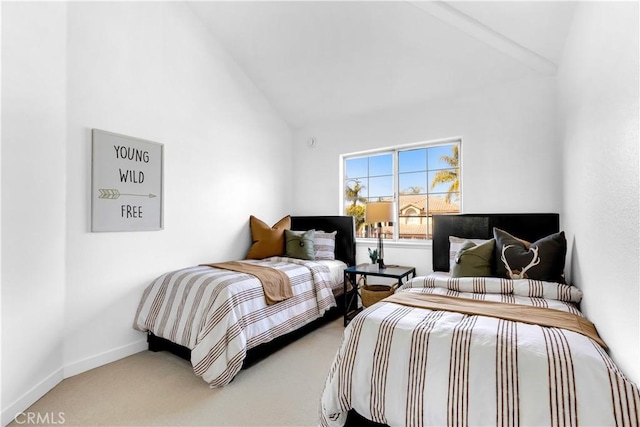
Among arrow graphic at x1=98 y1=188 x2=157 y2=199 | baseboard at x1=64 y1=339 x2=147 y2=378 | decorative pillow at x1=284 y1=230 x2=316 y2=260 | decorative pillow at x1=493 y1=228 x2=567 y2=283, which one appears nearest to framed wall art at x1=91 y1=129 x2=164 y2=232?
arrow graphic at x1=98 y1=188 x2=157 y2=199

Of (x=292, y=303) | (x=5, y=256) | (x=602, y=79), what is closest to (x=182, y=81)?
(x=5, y=256)

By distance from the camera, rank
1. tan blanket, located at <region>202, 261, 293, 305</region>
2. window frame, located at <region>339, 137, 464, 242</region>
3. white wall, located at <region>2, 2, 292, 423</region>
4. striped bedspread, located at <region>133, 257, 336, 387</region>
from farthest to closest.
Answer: window frame, located at <region>339, 137, 464, 242</region> → tan blanket, located at <region>202, 261, 293, 305</region> → striped bedspread, located at <region>133, 257, 336, 387</region> → white wall, located at <region>2, 2, 292, 423</region>

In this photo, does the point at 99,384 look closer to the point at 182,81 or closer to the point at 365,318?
the point at 365,318

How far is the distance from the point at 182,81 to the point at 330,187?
6.71ft

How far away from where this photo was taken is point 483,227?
296cm

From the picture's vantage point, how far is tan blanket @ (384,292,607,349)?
A: 1.41m

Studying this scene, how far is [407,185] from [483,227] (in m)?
0.99

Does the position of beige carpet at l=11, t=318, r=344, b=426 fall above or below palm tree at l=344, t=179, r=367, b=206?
below

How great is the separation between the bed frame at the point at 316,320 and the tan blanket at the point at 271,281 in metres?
0.36

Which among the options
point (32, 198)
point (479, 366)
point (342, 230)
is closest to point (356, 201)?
point (342, 230)

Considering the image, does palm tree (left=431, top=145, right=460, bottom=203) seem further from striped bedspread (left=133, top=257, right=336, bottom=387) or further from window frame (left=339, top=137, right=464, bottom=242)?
striped bedspread (left=133, top=257, right=336, bottom=387)

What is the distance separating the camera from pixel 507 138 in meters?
2.94

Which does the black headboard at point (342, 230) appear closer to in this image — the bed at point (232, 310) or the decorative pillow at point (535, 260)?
the bed at point (232, 310)

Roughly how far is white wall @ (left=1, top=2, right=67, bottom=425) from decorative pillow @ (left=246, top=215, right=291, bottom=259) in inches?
68.5
